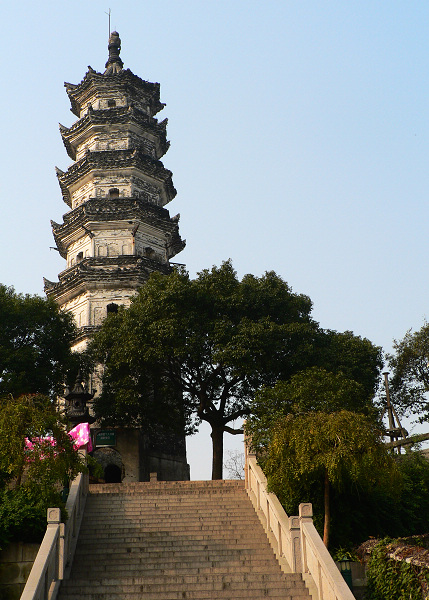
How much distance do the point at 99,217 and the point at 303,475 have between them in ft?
60.7

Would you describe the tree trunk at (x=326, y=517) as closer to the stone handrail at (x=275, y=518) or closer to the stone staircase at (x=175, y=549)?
the stone handrail at (x=275, y=518)

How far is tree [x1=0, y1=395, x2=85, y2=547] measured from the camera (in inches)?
512

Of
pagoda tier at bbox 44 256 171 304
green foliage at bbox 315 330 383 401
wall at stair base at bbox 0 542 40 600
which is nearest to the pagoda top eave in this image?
pagoda tier at bbox 44 256 171 304

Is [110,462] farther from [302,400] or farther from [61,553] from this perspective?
[61,553]

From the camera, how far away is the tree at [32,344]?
79.0 feet

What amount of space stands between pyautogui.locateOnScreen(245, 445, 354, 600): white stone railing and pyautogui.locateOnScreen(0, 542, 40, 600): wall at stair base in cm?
430

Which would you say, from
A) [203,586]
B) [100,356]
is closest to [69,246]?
[100,356]

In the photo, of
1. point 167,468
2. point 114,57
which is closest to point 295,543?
point 167,468

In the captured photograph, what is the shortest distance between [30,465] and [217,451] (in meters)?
9.90

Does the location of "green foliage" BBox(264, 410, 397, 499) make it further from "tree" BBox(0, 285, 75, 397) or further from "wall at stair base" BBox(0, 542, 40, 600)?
"tree" BBox(0, 285, 75, 397)

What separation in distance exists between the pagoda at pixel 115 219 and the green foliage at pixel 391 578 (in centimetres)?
1416

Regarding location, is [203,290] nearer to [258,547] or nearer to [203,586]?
[258,547]

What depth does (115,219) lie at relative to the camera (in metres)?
30.6

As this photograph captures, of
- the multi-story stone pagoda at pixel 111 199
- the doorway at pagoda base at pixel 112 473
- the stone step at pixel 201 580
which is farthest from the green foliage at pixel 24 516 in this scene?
the multi-story stone pagoda at pixel 111 199
